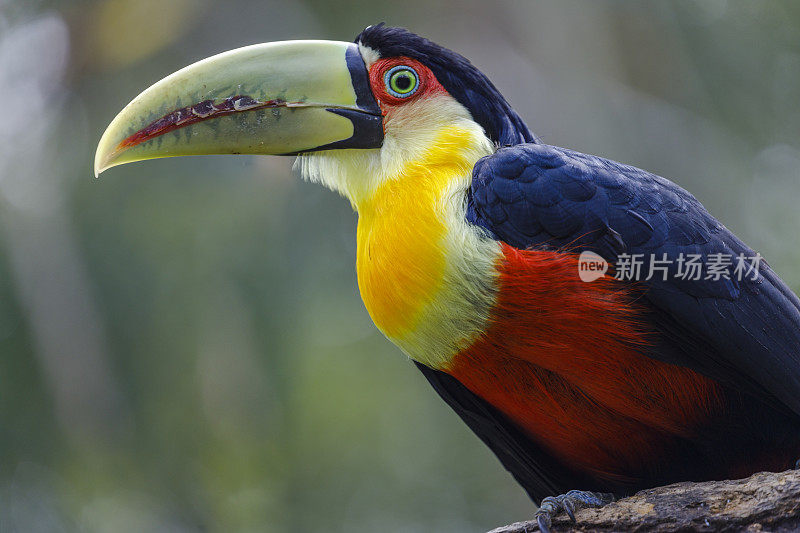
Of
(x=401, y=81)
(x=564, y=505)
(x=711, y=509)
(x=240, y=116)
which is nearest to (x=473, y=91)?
(x=401, y=81)

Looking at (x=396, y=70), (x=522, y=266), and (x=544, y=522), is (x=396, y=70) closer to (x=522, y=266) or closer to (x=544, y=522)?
(x=522, y=266)

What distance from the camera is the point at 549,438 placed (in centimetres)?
324

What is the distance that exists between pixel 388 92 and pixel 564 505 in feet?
5.48

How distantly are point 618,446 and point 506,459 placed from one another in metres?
0.54

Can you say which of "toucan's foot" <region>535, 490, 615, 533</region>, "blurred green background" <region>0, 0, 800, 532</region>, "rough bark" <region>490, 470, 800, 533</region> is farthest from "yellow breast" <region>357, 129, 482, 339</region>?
"blurred green background" <region>0, 0, 800, 532</region>

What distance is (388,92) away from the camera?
10.8 feet

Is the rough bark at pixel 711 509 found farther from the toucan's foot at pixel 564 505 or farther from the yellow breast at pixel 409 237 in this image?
the yellow breast at pixel 409 237

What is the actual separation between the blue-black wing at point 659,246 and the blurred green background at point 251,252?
3657 mm

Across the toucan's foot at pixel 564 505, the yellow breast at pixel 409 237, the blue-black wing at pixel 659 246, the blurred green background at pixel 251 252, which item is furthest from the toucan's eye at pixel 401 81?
the blurred green background at pixel 251 252

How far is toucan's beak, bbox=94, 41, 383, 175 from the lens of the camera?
321 centimetres

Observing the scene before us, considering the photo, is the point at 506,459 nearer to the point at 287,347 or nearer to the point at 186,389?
the point at 287,347

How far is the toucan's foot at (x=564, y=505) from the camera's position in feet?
9.32

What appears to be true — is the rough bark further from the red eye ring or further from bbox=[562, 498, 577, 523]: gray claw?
the red eye ring

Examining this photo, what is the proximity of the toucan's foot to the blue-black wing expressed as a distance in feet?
1.85
